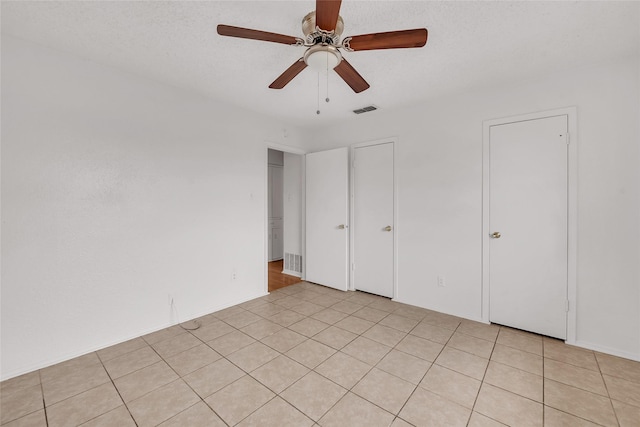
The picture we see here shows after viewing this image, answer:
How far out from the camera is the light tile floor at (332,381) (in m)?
1.62


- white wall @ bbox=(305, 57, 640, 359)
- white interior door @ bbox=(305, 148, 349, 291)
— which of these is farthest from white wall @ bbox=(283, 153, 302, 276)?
white wall @ bbox=(305, 57, 640, 359)

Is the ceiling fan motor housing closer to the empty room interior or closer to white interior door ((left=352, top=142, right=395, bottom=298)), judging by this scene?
the empty room interior

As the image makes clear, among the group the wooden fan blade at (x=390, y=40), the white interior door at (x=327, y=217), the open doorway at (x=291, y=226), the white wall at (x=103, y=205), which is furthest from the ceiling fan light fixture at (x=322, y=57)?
the open doorway at (x=291, y=226)

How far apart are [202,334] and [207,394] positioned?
0.93 meters

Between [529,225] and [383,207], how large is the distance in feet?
5.18

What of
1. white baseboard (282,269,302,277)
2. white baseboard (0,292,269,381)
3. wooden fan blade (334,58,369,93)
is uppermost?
wooden fan blade (334,58,369,93)

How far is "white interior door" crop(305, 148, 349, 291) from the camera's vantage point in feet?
12.8

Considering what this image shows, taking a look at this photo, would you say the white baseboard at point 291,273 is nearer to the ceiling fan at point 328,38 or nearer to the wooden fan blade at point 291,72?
the wooden fan blade at point 291,72

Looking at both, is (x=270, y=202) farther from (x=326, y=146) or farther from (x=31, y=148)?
(x=31, y=148)

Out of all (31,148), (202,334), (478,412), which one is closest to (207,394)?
(202,334)

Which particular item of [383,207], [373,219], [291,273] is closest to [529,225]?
[383,207]

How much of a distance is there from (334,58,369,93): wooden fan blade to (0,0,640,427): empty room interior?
2 centimetres

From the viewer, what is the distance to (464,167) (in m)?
2.98

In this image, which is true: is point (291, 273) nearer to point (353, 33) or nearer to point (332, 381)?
point (332, 381)
